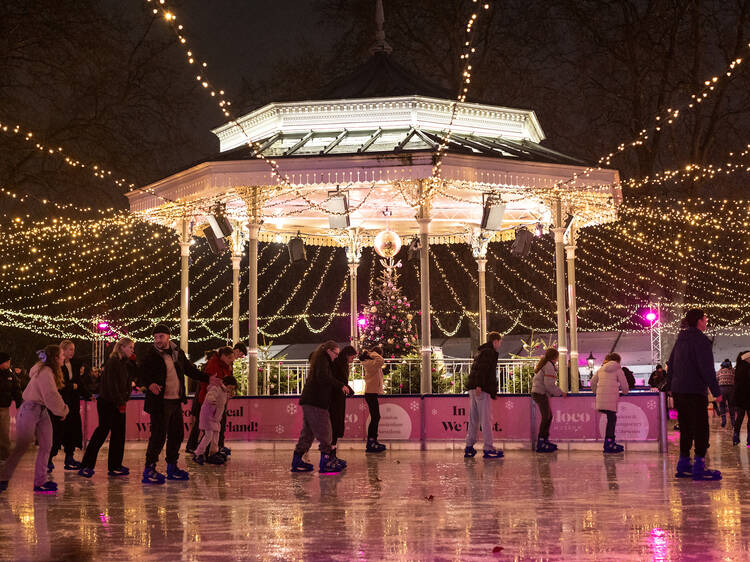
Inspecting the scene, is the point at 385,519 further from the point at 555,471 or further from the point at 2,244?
the point at 2,244

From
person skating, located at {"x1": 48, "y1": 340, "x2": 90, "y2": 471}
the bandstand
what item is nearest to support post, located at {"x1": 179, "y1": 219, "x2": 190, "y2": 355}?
the bandstand

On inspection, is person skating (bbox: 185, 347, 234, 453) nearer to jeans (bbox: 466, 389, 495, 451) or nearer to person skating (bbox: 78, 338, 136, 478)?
person skating (bbox: 78, 338, 136, 478)

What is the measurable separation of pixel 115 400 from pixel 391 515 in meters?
5.29

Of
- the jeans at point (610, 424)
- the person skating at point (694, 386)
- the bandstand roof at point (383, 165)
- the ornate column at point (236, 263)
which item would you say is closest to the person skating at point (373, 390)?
the bandstand roof at point (383, 165)

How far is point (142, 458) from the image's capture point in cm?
1608

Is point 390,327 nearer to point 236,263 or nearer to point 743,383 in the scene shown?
point 236,263

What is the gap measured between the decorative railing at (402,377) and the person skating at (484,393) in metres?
3.96

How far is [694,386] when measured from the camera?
11.0 m

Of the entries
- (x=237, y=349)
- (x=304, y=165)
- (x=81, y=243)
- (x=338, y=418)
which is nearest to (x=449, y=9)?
(x=81, y=243)

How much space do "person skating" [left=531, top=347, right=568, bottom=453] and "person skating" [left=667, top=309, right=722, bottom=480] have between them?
14.7ft

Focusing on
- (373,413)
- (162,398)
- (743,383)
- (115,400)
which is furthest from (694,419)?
(115,400)

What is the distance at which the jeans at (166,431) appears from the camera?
11.5 m

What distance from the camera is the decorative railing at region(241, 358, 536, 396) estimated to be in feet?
63.1

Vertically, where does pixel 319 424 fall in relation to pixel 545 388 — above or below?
below
